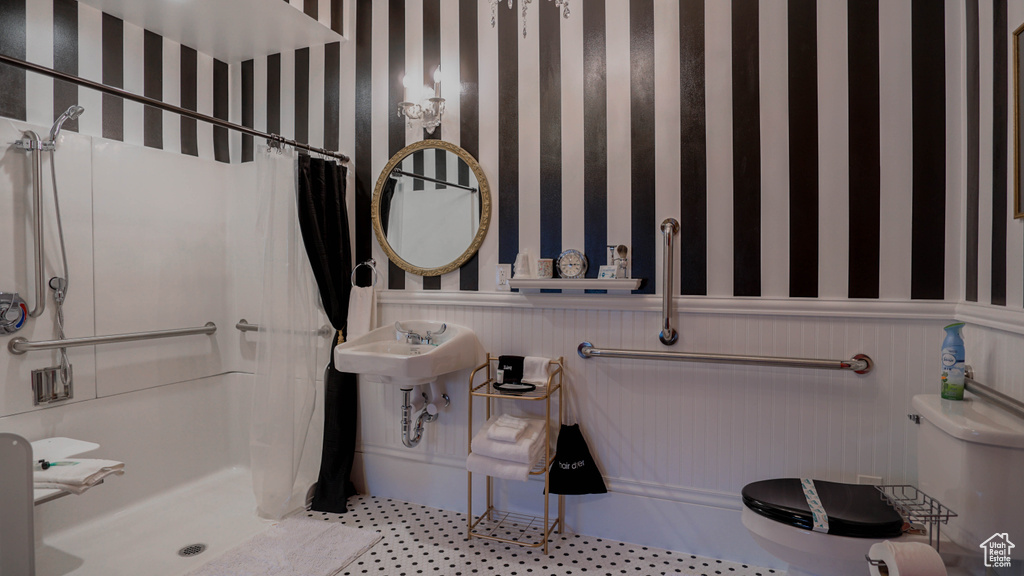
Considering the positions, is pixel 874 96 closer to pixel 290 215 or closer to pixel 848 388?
pixel 848 388

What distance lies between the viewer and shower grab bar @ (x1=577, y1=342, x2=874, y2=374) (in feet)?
6.83

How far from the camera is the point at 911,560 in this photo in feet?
4.06

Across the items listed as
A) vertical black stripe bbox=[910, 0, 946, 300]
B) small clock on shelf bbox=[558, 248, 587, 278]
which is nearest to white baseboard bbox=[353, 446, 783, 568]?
small clock on shelf bbox=[558, 248, 587, 278]

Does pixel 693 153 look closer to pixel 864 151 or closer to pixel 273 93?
pixel 864 151

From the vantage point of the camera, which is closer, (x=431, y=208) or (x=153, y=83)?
(x=431, y=208)

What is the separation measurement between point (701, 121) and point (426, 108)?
1326 millimetres

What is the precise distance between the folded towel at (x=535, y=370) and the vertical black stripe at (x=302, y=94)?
181 centimetres

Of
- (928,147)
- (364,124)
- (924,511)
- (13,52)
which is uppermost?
(13,52)

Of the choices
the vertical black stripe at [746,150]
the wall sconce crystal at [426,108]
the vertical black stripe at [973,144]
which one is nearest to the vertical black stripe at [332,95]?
the wall sconce crystal at [426,108]

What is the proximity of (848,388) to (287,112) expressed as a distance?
3155 millimetres

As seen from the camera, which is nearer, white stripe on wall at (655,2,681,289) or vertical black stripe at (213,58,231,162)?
white stripe on wall at (655,2,681,289)

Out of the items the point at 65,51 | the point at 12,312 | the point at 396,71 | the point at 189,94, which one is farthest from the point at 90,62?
the point at 396,71

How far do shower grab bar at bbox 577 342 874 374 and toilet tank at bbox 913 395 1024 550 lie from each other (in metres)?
0.38

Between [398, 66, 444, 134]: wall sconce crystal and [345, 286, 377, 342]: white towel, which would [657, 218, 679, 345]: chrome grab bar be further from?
[345, 286, 377, 342]: white towel
